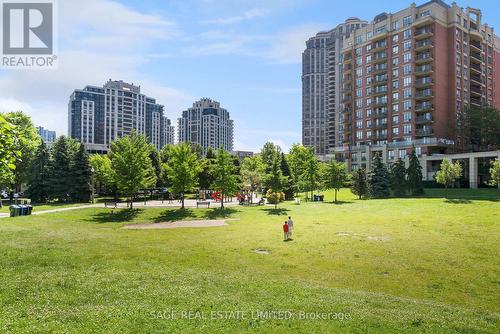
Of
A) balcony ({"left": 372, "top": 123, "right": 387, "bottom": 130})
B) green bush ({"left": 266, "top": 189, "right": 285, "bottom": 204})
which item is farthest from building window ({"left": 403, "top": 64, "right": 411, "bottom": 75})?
green bush ({"left": 266, "top": 189, "right": 285, "bottom": 204})

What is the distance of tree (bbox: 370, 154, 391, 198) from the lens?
196 feet

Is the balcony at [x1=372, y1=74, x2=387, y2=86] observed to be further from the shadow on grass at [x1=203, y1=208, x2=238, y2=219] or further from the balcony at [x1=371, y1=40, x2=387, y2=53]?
the shadow on grass at [x1=203, y1=208, x2=238, y2=219]

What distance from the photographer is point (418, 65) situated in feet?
282

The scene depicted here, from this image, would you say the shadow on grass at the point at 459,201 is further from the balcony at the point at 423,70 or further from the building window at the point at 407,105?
the balcony at the point at 423,70

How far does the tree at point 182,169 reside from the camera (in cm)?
4494

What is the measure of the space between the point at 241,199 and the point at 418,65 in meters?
60.2

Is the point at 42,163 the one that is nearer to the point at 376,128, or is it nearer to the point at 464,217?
the point at 464,217

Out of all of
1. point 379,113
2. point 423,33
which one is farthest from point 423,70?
point 379,113

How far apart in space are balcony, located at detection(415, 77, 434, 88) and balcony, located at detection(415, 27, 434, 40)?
396 inches

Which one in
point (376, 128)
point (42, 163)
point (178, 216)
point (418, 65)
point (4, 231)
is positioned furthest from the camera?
point (376, 128)

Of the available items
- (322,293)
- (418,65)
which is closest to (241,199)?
(322,293)

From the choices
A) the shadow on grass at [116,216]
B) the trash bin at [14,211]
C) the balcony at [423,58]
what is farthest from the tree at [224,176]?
the balcony at [423,58]

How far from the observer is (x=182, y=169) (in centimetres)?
4491

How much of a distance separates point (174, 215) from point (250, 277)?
26.3 m
